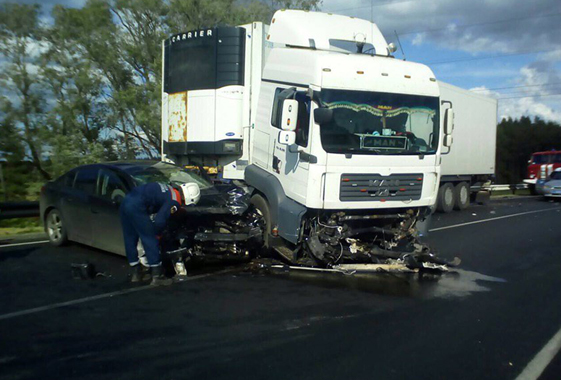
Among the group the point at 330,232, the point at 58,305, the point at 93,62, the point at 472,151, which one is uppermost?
the point at 93,62

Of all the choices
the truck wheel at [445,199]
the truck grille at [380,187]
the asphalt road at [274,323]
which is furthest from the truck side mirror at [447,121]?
the truck wheel at [445,199]

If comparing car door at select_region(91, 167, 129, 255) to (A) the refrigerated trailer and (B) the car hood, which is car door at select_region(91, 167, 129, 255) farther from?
(A) the refrigerated trailer

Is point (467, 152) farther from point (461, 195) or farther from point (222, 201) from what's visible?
point (222, 201)

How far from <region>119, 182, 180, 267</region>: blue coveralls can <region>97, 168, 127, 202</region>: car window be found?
1291mm

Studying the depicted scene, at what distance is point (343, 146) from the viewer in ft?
26.7

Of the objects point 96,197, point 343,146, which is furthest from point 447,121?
point 96,197

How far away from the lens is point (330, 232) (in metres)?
8.38

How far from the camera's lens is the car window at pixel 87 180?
30.4 ft

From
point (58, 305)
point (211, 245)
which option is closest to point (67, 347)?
point (58, 305)

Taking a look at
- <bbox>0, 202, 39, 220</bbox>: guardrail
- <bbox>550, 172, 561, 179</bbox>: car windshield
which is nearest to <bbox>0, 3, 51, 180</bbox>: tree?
<bbox>0, 202, 39, 220</bbox>: guardrail

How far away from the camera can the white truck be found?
8.11 meters

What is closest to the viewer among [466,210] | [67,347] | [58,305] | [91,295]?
[67,347]

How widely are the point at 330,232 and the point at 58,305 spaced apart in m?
3.85

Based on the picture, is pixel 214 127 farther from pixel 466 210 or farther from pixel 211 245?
pixel 466 210
